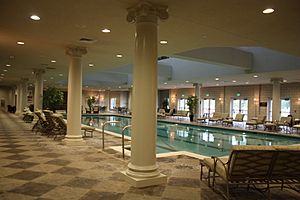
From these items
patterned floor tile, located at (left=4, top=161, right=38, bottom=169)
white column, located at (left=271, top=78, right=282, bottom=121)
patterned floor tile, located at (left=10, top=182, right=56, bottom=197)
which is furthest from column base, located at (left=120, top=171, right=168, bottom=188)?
white column, located at (left=271, top=78, right=282, bottom=121)

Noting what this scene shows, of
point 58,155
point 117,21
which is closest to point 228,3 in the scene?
point 117,21

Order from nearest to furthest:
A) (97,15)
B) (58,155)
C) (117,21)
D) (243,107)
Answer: (97,15)
(117,21)
(58,155)
(243,107)

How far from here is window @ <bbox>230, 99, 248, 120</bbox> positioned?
24.4m

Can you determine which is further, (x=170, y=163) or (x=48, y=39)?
(x=48, y=39)

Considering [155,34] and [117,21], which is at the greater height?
[117,21]

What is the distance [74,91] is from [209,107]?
2171cm

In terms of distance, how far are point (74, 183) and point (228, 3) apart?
4164 mm

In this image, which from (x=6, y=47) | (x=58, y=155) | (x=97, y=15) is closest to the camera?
(x=97, y=15)

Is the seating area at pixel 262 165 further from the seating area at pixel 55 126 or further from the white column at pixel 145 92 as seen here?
the seating area at pixel 55 126

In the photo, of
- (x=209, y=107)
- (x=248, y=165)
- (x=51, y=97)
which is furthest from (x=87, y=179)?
(x=209, y=107)

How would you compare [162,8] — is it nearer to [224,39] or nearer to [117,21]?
[117,21]

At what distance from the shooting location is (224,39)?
22.8 ft

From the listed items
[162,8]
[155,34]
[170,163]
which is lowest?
[170,163]

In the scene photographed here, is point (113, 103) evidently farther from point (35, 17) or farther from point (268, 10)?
point (268, 10)
